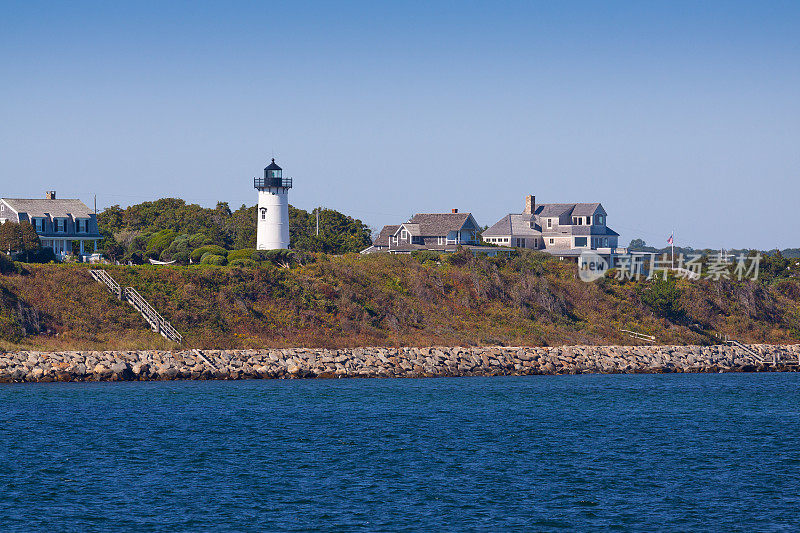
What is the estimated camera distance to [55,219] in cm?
8531

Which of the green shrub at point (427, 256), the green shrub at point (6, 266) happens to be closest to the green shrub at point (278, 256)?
the green shrub at point (427, 256)

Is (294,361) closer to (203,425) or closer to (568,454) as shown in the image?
(203,425)

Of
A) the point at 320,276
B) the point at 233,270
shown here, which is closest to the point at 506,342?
the point at 320,276

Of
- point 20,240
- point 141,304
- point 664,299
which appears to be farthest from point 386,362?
point 20,240

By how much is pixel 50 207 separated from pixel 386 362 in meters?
39.6

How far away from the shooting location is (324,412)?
4891cm

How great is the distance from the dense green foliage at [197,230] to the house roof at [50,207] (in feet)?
12.3

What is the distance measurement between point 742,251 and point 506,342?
51649 mm

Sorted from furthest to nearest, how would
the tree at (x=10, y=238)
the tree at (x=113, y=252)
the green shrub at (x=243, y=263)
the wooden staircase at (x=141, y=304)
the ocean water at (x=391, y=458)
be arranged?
the tree at (x=113, y=252), the green shrub at (x=243, y=263), the tree at (x=10, y=238), the wooden staircase at (x=141, y=304), the ocean water at (x=391, y=458)

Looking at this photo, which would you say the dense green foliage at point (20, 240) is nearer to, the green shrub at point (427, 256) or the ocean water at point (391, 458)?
the ocean water at point (391, 458)

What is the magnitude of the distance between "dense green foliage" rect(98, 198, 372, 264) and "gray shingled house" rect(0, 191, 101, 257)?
7.83 ft

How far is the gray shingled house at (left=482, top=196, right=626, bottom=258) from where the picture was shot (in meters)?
106

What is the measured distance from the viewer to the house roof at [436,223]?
102m

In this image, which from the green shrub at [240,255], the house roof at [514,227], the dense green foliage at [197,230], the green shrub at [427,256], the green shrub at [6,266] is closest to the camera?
the green shrub at [6,266]
